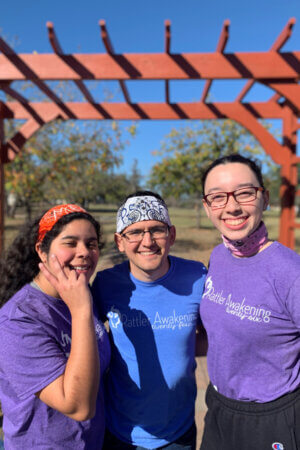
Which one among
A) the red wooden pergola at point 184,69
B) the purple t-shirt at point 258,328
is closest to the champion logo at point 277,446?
the purple t-shirt at point 258,328

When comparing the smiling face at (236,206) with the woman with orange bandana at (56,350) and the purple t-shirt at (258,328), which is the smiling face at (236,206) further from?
the woman with orange bandana at (56,350)

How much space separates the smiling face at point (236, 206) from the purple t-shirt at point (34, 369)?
0.73 metres

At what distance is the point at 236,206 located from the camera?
4.16 ft

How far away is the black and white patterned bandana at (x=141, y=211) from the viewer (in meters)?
1.43

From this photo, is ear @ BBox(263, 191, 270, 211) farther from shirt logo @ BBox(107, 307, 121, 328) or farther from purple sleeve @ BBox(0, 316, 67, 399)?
purple sleeve @ BBox(0, 316, 67, 399)

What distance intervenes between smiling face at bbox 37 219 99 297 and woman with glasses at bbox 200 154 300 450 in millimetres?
542

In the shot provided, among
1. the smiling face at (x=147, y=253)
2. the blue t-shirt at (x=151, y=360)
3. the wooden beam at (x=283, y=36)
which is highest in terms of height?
the wooden beam at (x=283, y=36)

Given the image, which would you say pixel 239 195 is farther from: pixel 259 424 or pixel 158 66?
pixel 158 66

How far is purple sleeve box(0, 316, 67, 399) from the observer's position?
3.20 ft

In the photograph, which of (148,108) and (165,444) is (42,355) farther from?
(148,108)

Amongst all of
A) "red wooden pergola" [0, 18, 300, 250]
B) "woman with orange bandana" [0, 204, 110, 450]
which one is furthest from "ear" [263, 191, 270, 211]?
"red wooden pergola" [0, 18, 300, 250]

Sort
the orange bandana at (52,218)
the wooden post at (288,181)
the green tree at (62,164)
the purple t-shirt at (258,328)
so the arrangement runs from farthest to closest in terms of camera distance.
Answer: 1. the green tree at (62,164)
2. the wooden post at (288,181)
3. the orange bandana at (52,218)
4. the purple t-shirt at (258,328)

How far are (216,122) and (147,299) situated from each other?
13.8m

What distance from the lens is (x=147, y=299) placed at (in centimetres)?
140
